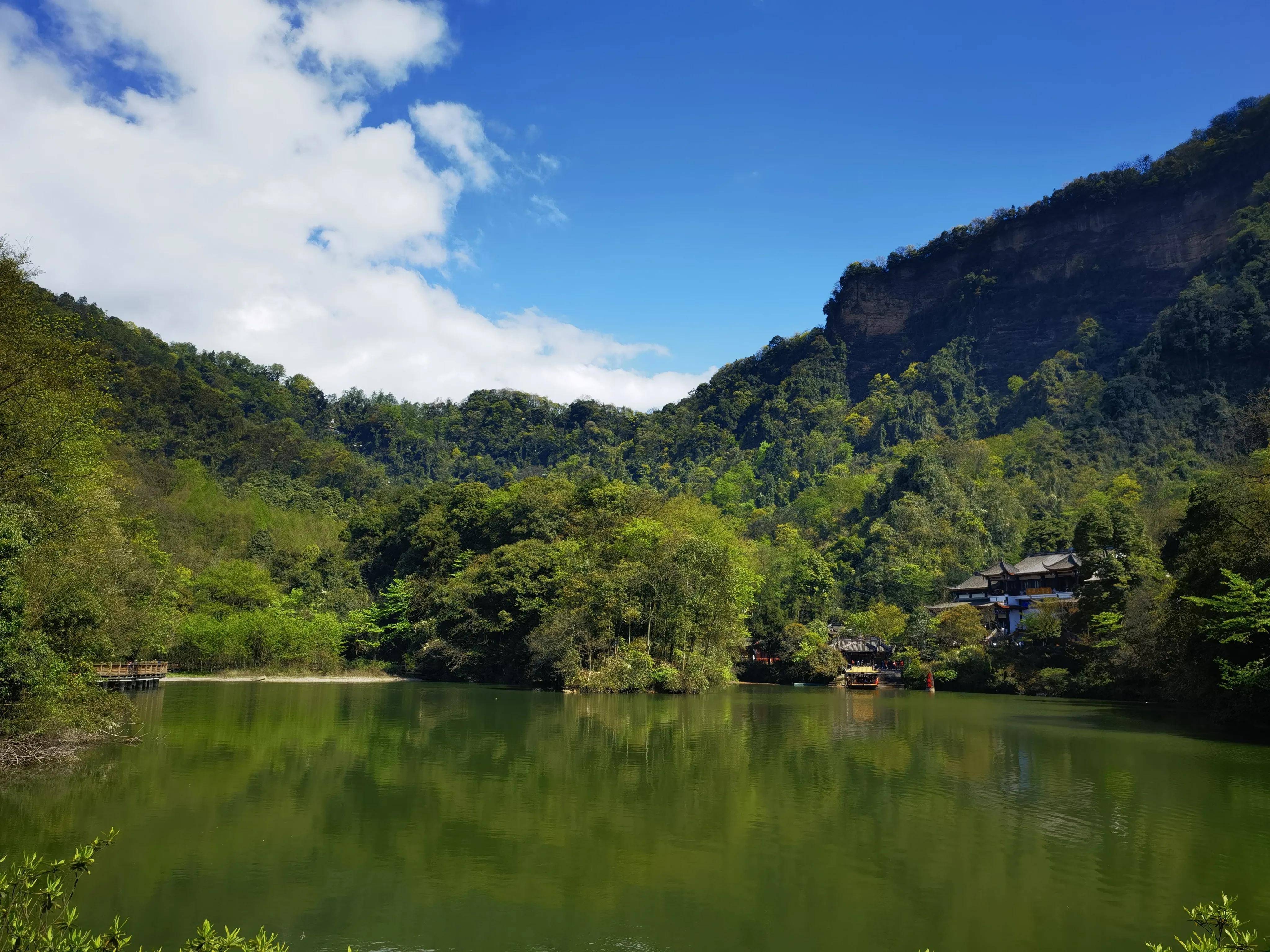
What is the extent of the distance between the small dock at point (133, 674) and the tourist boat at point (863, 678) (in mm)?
33837

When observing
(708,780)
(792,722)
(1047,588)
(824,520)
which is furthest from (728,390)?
(708,780)

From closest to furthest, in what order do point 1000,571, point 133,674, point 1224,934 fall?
1. point 1224,934
2. point 133,674
3. point 1000,571

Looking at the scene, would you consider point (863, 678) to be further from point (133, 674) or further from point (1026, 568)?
point (133, 674)

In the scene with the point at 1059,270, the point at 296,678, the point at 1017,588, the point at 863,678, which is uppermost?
the point at 1059,270

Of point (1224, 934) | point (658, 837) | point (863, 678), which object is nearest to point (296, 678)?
point (863, 678)

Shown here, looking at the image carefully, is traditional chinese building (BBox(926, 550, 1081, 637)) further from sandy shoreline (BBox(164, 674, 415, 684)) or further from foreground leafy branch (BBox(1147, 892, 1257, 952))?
foreground leafy branch (BBox(1147, 892, 1257, 952))

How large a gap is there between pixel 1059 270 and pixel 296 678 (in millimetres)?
99108

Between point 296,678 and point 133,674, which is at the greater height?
point 133,674

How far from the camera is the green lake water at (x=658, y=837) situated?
27.5ft

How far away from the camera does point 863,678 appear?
147ft

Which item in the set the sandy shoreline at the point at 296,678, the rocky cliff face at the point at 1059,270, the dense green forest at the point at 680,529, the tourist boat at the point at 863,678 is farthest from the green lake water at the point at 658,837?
the rocky cliff face at the point at 1059,270

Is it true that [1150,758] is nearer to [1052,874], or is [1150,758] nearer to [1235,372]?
[1052,874]

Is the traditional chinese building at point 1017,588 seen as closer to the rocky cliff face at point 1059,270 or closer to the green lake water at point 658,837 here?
the green lake water at point 658,837

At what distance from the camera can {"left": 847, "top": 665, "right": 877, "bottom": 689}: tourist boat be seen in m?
44.6
